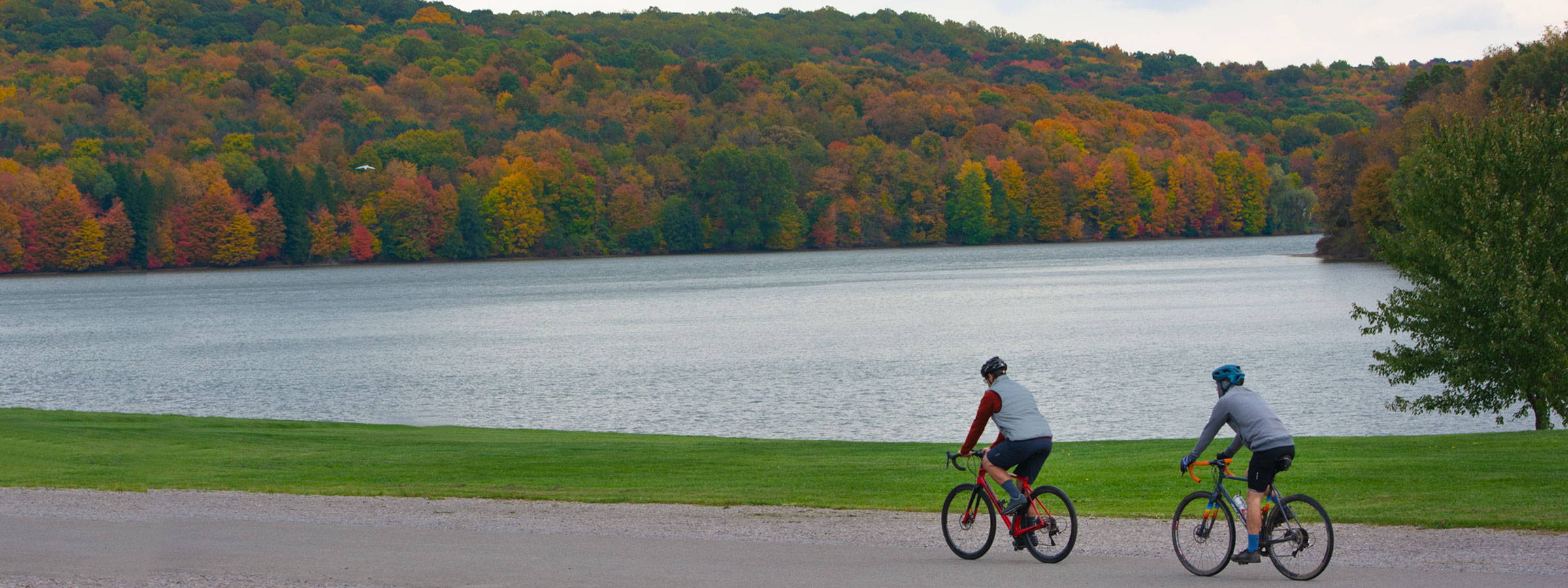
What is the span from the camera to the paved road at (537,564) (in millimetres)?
11125

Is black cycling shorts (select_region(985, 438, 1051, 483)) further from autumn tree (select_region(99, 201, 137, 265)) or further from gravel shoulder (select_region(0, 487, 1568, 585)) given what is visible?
autumn tree (select_region(99, 201, 137, 265))

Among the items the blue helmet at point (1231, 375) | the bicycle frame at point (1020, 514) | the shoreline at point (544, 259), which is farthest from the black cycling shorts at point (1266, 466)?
→ the shoreline at point (544, 259)

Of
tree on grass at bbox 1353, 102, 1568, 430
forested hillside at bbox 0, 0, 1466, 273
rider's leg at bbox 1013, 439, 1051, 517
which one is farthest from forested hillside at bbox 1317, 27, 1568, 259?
rider's leg at bbox 1013, 439, 1051, 517

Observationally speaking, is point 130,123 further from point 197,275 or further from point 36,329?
point 36,329

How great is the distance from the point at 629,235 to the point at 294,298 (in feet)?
222

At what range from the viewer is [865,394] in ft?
120

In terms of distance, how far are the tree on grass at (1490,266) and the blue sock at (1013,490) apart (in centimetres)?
1589

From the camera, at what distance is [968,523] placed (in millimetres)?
11953

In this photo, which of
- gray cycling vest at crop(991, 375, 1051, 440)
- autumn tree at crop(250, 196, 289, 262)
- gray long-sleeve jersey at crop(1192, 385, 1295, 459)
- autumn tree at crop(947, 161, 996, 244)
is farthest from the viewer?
autumn tree at crop(947, 161, 996, 244)

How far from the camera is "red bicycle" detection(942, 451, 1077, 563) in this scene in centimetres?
1154

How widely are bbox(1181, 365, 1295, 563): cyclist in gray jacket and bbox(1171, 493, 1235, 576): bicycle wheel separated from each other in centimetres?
18

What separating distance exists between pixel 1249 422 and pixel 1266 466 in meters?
0.35

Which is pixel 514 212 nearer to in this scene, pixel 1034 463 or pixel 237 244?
pixel 237 244

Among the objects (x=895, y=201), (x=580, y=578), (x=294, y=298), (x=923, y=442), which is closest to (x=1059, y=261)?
(x=895, y=201)
